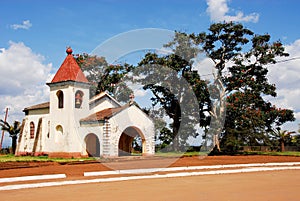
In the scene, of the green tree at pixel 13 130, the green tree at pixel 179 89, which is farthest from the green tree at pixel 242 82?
the green tree at pixel 13 130

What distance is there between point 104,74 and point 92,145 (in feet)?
38.1

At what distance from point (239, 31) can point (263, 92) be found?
6404 mm

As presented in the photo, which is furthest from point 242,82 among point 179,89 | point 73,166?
point 73,166

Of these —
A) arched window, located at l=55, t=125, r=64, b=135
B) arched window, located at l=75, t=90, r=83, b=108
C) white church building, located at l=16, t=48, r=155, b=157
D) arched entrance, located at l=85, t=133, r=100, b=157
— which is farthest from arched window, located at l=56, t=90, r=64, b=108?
arched entrance, located at l=85, t=133, r=100, b=157

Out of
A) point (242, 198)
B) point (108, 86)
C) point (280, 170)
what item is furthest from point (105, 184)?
point (108, 86)

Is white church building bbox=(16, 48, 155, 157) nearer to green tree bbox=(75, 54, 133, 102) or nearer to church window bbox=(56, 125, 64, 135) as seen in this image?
church window bbox=(56, 125, 64, 135)

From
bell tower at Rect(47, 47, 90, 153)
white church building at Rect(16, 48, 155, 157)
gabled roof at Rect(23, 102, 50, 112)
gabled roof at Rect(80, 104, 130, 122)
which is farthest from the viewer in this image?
gabled roof at Rect(23, 102, 50, 112)

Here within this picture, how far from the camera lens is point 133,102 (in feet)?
93.9

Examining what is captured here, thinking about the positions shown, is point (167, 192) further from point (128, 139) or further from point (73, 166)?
point (128, 139)

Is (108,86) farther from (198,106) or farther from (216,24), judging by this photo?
(216,24)

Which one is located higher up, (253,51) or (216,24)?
(216,24)

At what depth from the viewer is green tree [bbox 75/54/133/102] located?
36469 millimetres

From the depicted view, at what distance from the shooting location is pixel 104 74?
129ft

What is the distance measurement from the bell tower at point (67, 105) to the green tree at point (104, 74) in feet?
21.5
